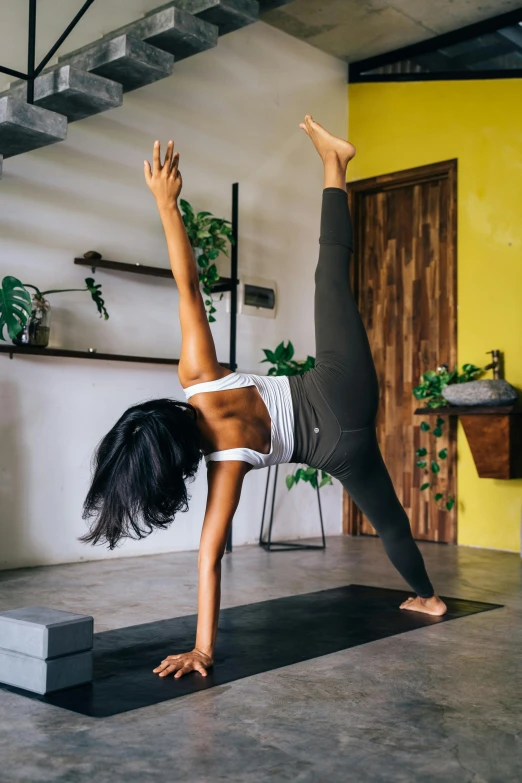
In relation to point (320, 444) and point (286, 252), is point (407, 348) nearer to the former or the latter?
point (286, 252)

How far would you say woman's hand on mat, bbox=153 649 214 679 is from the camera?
7.45 ft

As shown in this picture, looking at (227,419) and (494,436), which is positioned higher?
(227,419)

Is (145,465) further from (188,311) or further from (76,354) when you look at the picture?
(76,354)

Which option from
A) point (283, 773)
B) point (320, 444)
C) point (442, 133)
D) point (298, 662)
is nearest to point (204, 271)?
point (442, 133)

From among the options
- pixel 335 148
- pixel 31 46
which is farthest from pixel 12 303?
pixel 335 148

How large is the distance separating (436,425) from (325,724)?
3.86 m

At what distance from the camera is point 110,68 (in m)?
3.85

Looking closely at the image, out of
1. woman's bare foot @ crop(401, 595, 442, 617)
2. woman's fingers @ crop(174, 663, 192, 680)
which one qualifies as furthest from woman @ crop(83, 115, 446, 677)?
woman's bare foot @ crop(401, 595, 442, 617)

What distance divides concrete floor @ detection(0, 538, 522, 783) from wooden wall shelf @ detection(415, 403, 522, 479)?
6.15 ft

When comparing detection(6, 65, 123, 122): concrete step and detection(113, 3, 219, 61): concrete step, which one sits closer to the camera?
detection(6, 65, 123, 122): concrete step

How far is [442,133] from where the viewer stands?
5676mm

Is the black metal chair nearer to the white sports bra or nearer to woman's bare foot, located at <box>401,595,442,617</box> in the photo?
woman's bare foot, located at <box>401,595,442,617</box>

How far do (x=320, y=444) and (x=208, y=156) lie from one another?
10.4ft

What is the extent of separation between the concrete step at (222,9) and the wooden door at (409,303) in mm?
2158
